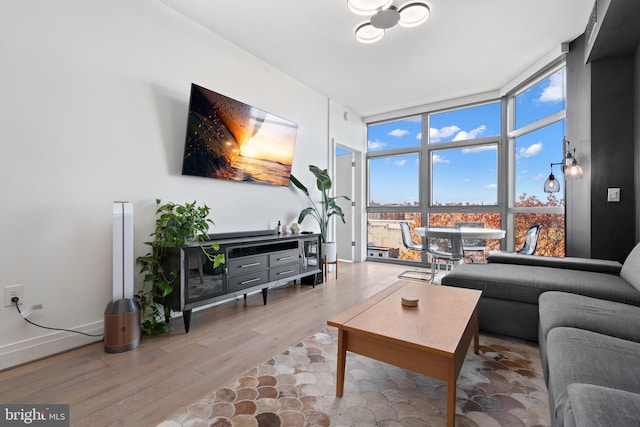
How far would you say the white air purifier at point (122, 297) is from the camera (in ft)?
6.81

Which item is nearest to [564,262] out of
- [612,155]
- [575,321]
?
[612,155]

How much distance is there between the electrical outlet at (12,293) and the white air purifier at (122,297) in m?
0.49

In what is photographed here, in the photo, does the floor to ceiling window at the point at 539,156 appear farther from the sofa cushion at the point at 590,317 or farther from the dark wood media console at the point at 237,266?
the dark wood media console at the point at 237,266

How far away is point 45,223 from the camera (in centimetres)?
202

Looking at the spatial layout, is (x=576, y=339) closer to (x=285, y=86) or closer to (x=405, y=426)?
(x=405, y=426)

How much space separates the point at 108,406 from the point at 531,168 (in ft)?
16.6

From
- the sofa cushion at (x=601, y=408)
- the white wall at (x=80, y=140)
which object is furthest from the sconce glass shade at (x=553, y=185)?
the white wall at (x=80, y=140)

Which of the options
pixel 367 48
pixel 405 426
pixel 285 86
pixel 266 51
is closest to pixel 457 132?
pixel 367 48

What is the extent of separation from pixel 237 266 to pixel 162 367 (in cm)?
106

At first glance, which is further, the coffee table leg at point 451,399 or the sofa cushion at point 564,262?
the sofa cushion at point 564,262

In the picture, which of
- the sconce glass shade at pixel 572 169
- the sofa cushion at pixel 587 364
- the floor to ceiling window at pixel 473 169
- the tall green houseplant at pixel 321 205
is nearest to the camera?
the sofa cushion at pixel 587 364

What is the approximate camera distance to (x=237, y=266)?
2.81 metres

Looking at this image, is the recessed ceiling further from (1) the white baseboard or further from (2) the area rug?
(2) the area rug

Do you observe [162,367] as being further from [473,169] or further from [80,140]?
[473,169]
